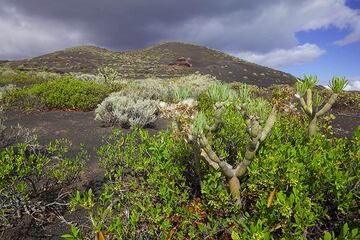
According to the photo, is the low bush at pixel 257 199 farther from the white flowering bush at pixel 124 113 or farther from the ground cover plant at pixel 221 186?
the white flowering bush at pixel 124 113

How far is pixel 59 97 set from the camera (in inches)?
538

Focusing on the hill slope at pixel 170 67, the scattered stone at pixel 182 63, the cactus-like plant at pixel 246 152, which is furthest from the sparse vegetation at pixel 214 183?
the scattered stone at pixel 182 63

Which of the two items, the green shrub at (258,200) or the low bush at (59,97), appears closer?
the green shrub at (258,200)

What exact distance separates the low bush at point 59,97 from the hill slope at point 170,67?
2503 cm

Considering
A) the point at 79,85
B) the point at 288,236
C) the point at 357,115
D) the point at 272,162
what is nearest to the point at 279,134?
the point at 272,162

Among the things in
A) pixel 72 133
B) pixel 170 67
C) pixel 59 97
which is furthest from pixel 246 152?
pixel 170 67

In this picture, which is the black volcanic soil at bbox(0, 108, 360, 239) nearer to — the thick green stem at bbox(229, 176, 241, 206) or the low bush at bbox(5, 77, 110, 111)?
the low bush at bbox(5, 77, 110, 111)

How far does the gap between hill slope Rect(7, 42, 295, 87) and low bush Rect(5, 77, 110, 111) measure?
25033 mm

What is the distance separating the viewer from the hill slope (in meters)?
41.2

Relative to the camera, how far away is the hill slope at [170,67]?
41.2 meters

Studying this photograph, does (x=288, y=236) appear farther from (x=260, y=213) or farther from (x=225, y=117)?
(x=225, y=117)

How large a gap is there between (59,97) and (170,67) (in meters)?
36.1

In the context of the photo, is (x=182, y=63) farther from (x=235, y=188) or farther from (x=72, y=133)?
(x=235, y=188)

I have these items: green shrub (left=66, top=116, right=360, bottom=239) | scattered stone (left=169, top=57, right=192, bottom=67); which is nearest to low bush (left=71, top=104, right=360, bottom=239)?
green shrub (left=66, top=116, right=360, bottom=239)
